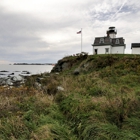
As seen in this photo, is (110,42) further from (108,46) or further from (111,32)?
(111,32)

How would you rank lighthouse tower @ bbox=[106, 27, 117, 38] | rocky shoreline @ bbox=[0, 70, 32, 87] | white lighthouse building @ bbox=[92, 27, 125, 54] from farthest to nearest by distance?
1. lighthouse tower @ bbox=[106, 27, 117, 38]
2. white lighthouse building @ bbox=[92, 27, 125, 54]
3. rocky shoreline @ bbox=[0, 70, 32, 87]

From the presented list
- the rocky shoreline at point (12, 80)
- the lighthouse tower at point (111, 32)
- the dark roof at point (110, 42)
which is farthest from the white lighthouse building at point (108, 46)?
the rocky shoreline at point (12, 80)

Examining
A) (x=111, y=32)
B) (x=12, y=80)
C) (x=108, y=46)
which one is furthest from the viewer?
(x=111, y=32)

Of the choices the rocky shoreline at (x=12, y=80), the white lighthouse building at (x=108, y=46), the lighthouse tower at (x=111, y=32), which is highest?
the lighthouse tower at (x=111, y=32)

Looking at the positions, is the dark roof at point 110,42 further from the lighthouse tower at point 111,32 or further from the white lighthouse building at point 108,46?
the lighthouse tower at point 111,32

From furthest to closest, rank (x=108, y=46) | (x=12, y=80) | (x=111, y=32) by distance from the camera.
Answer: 1. (x=111, y=32)
2. (x=108, y=46)
3. (x=12, y=80)

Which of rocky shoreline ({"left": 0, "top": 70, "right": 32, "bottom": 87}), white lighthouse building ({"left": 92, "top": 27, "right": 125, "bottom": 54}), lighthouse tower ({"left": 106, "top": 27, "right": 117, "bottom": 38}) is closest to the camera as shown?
rocky shoreline ({"left": 0, "top": 70, "right": 32, "bottom": 87})

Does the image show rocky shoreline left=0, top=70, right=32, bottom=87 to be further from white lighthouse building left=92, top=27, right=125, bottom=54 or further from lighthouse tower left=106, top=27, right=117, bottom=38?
lighthouse tower left=106, top=27, right=117, bottom=38

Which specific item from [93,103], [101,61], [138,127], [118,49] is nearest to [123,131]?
[138,127]

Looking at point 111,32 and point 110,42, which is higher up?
point 111,32

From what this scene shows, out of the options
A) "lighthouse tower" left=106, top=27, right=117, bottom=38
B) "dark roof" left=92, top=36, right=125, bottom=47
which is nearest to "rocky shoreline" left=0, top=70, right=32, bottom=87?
"dark roof" left=92, top=36, right=125, bottom=47

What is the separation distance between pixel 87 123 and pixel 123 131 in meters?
1.02

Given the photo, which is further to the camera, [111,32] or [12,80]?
[111,32]

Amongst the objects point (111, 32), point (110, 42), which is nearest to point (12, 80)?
point (110, 42)
